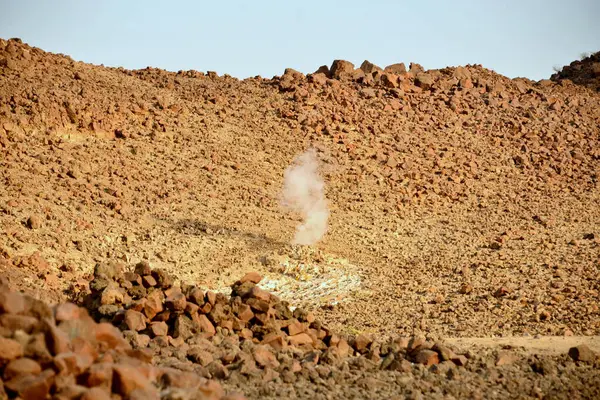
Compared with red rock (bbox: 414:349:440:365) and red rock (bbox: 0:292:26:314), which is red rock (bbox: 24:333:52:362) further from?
red rock (bbox: 414:349:440:365)

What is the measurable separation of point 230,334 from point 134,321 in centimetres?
93

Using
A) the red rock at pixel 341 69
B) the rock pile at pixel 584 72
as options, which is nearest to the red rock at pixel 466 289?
the red rock at pixel 341 69

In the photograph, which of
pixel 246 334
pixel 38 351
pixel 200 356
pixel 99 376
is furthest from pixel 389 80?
pixel 99 376

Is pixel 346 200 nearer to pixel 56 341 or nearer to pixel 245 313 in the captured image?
pixel 245 313

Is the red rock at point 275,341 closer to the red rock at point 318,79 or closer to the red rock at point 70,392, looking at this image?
the red rock at point 70,392

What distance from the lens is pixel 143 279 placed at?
28.8ft

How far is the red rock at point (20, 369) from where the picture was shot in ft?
15.0

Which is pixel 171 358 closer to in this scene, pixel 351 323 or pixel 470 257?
pixel 351 323

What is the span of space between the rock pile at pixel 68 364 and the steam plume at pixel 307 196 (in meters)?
8.77

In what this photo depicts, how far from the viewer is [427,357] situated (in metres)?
7.07

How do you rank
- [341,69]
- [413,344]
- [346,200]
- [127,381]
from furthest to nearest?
[341,69] < [346,200] < [413,344] < [127,381]

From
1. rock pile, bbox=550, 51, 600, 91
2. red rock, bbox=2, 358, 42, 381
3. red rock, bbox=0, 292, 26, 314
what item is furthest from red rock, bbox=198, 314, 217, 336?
rock pile, bbox=550, 51, 600, 91

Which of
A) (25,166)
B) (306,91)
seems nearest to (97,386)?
(25,166)

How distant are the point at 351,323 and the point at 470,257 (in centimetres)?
425
